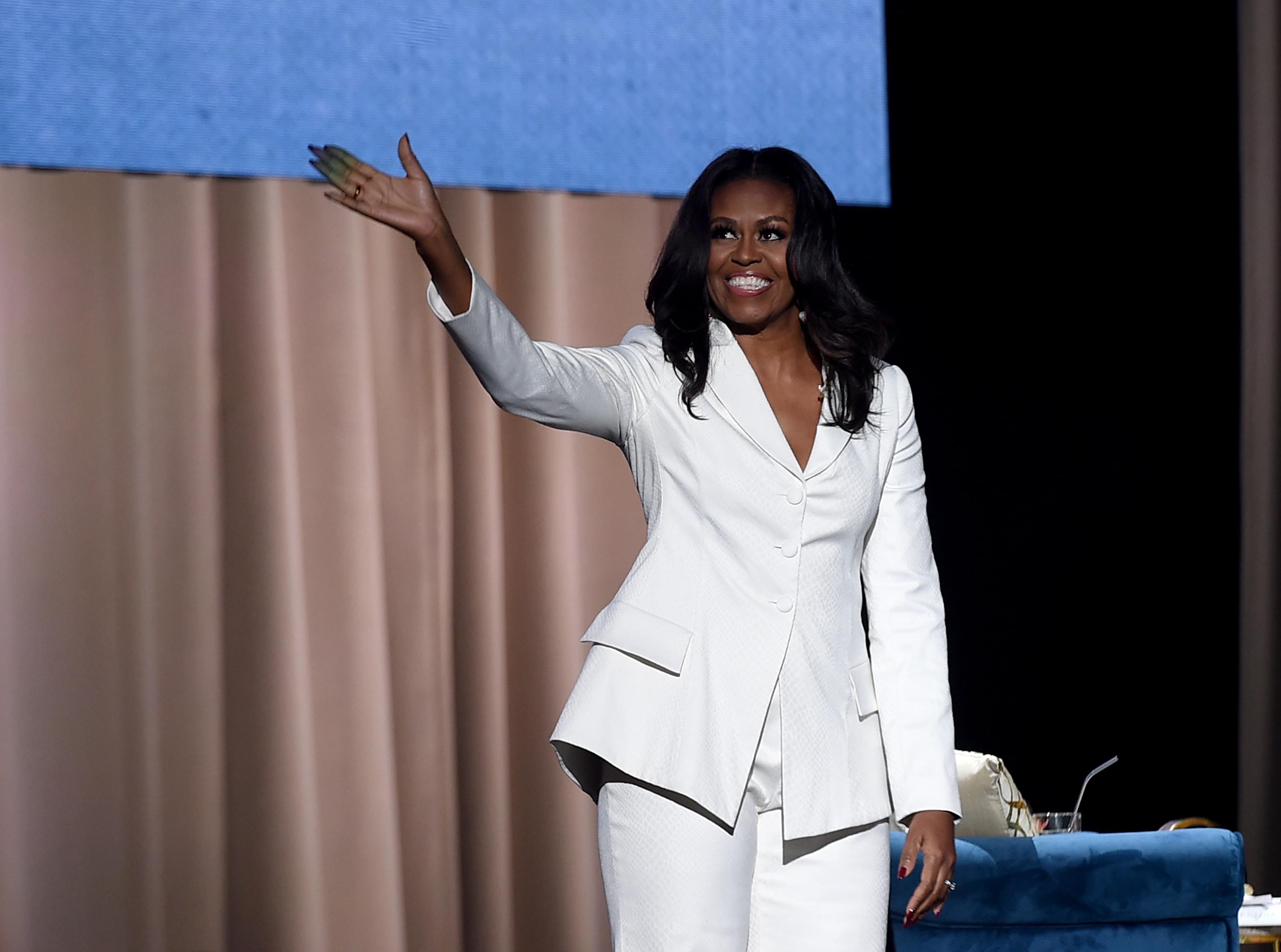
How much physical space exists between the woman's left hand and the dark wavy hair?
41 centimetres

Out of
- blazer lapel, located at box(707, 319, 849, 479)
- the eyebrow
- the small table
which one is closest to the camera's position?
blazer lapel, located at box(707, 319, 849, 479)

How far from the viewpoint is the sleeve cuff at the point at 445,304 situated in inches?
48.9

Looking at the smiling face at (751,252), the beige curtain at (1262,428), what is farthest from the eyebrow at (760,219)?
the beige curtain at (1262,428)

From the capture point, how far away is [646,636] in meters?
1.37

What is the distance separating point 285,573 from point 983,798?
1.62 m

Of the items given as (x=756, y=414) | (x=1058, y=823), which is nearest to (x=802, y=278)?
(x=756, y=414)

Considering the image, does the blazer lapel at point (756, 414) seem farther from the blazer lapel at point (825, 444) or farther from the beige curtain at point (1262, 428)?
the beige curtain at point (1262, 428)

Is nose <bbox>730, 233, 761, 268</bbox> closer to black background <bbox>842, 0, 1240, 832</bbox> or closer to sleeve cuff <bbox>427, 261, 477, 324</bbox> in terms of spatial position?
sleeve cuff <bbox>427, 261, 477, 324</bbox>

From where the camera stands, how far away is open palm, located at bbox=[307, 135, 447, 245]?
1.20m

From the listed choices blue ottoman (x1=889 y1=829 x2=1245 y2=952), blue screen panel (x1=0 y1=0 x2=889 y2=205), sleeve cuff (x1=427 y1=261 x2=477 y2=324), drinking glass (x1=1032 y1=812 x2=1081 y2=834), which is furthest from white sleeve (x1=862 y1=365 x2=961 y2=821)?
blue screen panel (x1=0 y1=0 x2=889 y2=205)

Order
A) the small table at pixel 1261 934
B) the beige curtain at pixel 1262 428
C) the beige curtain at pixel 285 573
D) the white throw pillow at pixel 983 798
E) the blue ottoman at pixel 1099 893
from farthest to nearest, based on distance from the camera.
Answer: the beige curtain at pixel 1262 428 → the beige curtain at pixel 285 573 → the small table at pixel 1261 934 → the white throw pillow at pixel 983 798 → the blue ottoman at pixel 1099 893

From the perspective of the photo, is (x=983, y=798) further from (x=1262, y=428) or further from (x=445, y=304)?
(x=1262, y=428)

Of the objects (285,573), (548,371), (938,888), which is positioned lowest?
(938,888)

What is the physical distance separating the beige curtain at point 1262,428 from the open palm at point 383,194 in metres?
3.08
